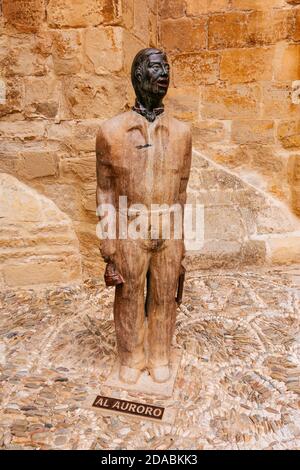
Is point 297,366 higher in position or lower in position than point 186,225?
lower

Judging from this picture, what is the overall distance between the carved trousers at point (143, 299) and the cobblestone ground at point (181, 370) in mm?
246

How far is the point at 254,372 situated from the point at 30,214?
236 centimetres

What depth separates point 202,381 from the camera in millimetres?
2332

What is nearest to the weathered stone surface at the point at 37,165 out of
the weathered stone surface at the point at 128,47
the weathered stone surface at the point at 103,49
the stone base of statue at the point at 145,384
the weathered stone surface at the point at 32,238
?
the weathered stone surface at the point at 32,238

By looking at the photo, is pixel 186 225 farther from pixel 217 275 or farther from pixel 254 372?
pixel 254 372

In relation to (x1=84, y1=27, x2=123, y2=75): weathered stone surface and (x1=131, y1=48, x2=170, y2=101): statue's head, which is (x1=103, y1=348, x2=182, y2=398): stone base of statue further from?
(x1=84, y1=27, x2=123, y2=75): weathered stone surface

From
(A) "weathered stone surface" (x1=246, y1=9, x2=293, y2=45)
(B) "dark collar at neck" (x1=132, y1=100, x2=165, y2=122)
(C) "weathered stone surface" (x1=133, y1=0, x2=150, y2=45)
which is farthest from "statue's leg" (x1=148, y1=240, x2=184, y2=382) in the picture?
(A) "weathered stone surface" (x1=246, y1=9, x2=293, y2=45)

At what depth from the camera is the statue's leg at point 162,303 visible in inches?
82.7

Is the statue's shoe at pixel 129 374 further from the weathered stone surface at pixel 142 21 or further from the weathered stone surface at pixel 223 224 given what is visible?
the weathered stone surface at pixel 142 21

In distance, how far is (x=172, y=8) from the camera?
4.08 meters

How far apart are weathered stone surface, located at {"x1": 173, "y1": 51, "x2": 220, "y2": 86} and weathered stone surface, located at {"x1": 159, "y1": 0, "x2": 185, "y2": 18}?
1.36 feet

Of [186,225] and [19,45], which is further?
[186,225]

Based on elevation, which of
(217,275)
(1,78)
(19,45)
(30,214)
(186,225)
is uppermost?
(19,45)

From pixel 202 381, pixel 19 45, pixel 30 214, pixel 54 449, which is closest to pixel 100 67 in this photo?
pixel 19 45
